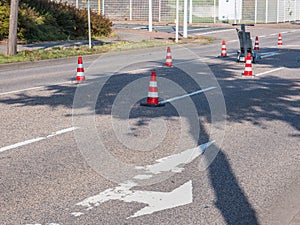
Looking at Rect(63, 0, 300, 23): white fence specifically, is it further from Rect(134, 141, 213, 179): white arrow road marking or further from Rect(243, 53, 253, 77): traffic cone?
Rect(134, 141, 213, 179): white arrow road marking

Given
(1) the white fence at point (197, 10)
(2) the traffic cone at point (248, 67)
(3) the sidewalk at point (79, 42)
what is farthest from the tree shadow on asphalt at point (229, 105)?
(1) the white fence at point (197, 10)

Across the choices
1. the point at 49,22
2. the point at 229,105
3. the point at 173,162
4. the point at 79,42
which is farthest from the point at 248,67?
the point at 49,22

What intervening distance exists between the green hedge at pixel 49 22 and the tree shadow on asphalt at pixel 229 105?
12841 mm

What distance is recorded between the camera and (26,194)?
661 centimetres

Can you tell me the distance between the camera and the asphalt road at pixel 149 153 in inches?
244

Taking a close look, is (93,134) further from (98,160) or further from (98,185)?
(98,185)

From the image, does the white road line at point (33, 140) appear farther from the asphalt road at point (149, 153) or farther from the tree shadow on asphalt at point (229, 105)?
the tree shadow on asphalt at point (229, 105)

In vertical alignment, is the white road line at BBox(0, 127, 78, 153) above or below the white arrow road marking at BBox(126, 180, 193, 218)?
above

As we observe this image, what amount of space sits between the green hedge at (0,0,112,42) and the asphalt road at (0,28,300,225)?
45.9 ft

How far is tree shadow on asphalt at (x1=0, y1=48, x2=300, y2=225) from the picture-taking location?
6539mm

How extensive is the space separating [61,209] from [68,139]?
324 cm

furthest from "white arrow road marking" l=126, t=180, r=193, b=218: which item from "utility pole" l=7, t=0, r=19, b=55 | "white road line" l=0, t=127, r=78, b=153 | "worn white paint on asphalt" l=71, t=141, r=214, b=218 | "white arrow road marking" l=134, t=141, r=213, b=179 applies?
"utility pole" l=7, t=0, r=19, b=55

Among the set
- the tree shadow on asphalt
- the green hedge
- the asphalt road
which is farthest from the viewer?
the green hedge

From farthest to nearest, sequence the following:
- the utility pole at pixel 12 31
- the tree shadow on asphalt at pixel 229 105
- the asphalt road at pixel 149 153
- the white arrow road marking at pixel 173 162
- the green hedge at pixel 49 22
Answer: the green hedge at pixel 49 22, the utility pole at pixel 12 31, the white arrow road marking at pixel 173 162, the tree shadow on asphalt at pixel 229 105, the asphalt road at pixel 149 153
